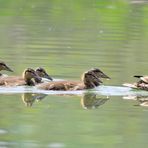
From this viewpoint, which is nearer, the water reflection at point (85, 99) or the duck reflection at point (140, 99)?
the water reflection at point (85, 99)

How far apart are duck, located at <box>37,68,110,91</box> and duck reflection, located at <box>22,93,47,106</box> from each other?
376 millimetres

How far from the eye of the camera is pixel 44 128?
1202cm

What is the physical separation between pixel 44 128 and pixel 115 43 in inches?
430

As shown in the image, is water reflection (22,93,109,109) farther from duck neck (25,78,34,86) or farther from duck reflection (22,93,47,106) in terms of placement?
duck neck (25,78,34,86)

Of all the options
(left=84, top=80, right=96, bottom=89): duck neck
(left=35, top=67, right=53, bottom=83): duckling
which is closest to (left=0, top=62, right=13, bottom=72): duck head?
(left=35, top=67, right=53, bottom=83): duckling

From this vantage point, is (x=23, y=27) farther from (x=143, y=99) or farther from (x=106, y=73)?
(x=143, y=99)

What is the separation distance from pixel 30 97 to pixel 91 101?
2.90 ft

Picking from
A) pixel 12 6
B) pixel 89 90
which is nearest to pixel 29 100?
pixel 89 90

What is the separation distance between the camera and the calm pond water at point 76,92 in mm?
11703

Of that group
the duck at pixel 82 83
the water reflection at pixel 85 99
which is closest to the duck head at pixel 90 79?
the duck at pixel 82 83

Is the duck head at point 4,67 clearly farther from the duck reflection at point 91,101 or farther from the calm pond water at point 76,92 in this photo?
the duck reflection at point 91,101

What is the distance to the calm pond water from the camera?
11703 mm

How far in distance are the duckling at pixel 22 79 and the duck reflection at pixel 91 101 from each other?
96 cm

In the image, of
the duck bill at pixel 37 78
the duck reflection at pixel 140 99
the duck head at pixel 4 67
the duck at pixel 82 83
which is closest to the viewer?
the duck reflection at pixel 140 99
